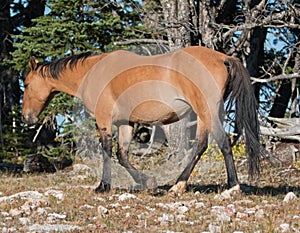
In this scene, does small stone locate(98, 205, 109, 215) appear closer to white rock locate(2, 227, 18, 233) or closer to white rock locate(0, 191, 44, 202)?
white rock locate(2, 227, 18, 233)

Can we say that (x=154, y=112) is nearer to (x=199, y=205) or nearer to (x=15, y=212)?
→ (x=199, y=205)

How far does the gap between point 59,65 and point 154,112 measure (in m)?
1.80

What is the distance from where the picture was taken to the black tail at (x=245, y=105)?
6.73 m

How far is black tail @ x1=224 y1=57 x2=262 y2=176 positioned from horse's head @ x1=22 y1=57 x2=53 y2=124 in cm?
303

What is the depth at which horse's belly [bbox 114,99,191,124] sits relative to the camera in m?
7.16

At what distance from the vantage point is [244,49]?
43.1 feet

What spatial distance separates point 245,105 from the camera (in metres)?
6.79

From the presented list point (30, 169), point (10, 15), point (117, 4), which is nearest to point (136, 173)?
point (30, 169)

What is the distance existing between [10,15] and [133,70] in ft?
40.0

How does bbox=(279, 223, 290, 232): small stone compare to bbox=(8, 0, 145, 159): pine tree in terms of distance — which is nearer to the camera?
bbox=(279, 223, 290, 232): small stone

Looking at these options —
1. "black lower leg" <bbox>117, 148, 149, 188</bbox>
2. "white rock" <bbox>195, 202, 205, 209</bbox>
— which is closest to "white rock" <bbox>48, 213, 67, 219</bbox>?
"white rock" <bbox>195, 202, 205, 209</bbox>

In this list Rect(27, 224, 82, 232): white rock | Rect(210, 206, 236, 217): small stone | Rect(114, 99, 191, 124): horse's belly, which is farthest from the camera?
Rect(114, 99, 191, 124): horse's belly

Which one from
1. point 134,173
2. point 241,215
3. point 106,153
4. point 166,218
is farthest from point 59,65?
point 241,215

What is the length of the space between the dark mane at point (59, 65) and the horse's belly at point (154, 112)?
1118mm
